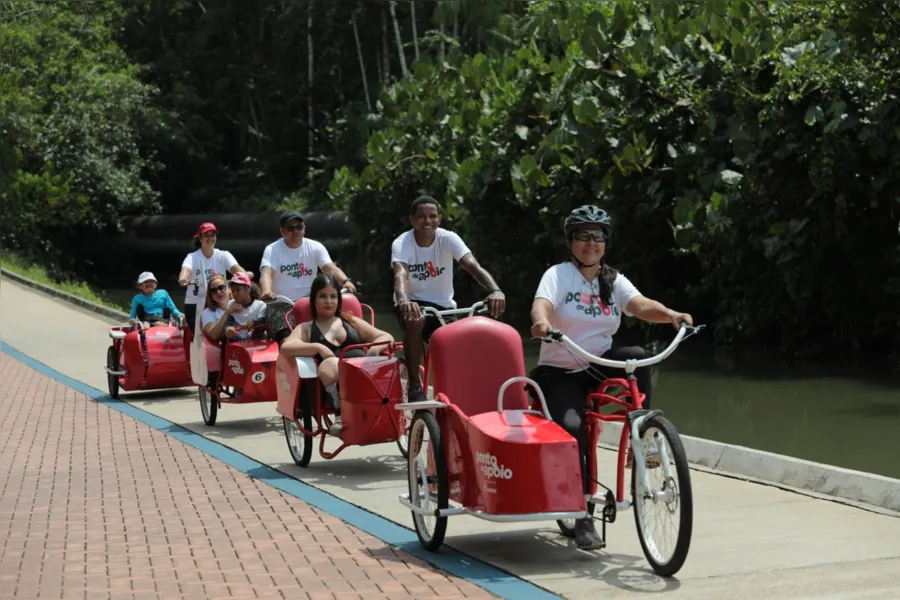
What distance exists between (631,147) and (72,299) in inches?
556

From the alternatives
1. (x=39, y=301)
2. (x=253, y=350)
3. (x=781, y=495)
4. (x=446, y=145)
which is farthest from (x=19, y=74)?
(x=781, y=495)

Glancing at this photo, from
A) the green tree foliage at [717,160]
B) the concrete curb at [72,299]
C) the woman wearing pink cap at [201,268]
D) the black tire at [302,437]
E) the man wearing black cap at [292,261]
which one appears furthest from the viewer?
the concrete curb at [72,299]

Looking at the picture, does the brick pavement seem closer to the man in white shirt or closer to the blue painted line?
the blue painted line

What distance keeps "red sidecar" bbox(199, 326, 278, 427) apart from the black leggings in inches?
215

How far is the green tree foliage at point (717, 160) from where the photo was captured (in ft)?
65.7

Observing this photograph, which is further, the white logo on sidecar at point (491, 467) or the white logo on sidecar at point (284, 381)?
the white logo on sidecar at point (284, 381)

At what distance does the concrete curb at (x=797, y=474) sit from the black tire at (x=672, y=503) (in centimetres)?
197

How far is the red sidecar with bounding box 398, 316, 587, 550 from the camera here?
6.98m

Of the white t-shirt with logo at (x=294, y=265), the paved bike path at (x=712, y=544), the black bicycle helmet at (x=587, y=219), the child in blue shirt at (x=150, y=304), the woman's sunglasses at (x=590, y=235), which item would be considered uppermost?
the black bicycle helmet at (x=587, y=219)

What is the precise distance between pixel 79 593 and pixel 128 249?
1852 inches

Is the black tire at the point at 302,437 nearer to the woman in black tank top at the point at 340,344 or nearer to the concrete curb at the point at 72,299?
the woman in black tank top at the point at 340,344

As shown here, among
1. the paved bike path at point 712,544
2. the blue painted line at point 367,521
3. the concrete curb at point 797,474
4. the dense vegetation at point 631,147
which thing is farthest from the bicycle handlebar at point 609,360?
the dense vegetation at point 631,147

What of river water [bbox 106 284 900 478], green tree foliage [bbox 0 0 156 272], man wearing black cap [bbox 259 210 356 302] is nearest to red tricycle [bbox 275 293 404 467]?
man wearing black cap [bbox 259 210 356 302]

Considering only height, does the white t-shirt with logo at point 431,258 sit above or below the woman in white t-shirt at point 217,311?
above
